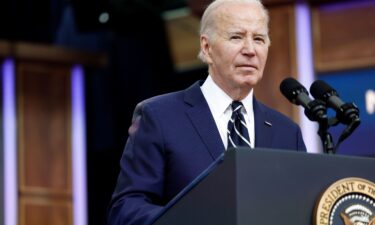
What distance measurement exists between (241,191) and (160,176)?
0.57 meters

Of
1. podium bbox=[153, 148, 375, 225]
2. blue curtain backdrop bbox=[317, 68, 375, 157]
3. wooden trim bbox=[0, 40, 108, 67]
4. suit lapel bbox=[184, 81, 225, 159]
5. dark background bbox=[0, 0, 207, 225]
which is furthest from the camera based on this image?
dark background bbox=[0, 0, 207, 225]

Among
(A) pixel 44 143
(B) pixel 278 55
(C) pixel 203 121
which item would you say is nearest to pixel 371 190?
(C) pixel 203 121

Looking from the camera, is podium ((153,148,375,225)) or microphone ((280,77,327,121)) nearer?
podium ((153,148,375,225))

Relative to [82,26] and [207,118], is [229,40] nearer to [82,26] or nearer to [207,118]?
[207,118]

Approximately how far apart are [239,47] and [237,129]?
9.5 inches

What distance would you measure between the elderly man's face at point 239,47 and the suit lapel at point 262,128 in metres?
0.08

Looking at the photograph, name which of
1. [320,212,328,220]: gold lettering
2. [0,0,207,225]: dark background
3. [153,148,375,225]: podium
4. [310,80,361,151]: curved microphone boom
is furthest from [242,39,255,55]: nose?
[0,0,207,225]: dark background

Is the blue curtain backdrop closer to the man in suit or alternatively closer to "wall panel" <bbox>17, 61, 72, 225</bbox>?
the man in suit

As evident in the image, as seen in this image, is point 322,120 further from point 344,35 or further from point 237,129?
point 344,35

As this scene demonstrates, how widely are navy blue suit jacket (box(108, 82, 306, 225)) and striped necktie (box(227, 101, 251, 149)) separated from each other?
38mm

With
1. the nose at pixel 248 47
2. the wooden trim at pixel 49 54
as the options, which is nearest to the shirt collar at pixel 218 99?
the nose at pixel 248 47

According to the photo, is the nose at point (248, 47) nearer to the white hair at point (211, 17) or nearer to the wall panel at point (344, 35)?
the white hair at point (211, 17)

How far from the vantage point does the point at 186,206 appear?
2.06 meters

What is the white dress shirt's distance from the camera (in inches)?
104
